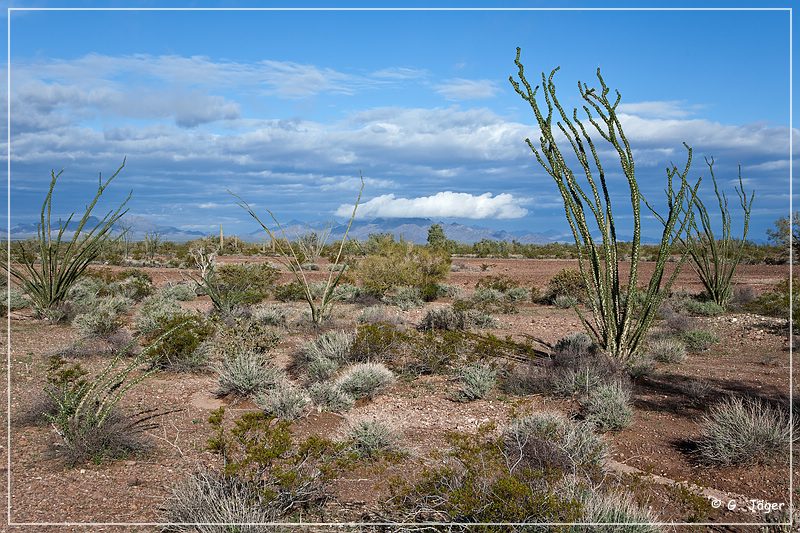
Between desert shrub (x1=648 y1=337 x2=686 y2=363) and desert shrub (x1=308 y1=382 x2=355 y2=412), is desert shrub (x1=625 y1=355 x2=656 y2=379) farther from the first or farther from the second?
desert shrub (x1=308 y1=382 x2=355 y2=412)

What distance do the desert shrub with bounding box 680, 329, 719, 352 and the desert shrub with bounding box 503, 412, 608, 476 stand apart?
24.2 ft

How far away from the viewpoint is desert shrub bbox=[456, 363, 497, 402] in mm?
A: 10219

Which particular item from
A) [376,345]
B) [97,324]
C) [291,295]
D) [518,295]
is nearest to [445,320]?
[376,345]

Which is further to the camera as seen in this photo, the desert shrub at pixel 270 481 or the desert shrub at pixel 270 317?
the desert shrub at pixel 270 317

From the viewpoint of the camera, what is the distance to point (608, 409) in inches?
342

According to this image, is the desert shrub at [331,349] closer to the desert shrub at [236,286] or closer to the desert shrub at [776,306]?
the desert shrub at [236,286]

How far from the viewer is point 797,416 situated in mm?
8367

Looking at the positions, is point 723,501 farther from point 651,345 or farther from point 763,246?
point 763,246

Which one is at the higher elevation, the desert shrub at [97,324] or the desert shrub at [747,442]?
the desert shrub at [97,324]

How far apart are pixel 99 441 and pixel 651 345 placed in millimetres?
10401

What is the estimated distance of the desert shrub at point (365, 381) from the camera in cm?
1034

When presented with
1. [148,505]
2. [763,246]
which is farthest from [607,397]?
[763,246]

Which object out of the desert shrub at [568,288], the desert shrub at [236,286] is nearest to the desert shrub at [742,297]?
the desert shrub at [568,288]

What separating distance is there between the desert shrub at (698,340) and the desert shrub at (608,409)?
19.3 ft
